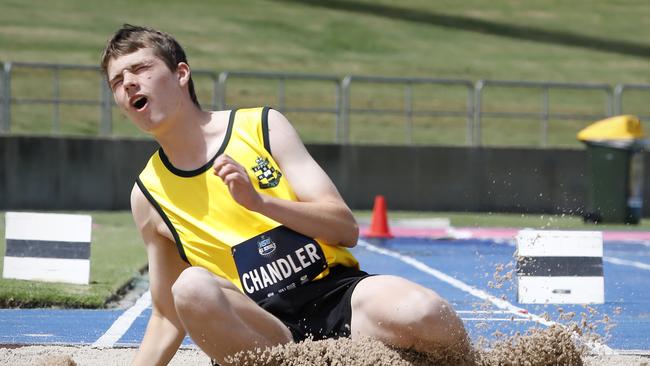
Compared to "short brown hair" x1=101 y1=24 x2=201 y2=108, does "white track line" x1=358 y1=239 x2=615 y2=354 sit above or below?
below

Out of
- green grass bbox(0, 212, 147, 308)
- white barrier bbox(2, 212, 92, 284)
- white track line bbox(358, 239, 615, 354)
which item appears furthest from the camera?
white barrier bbox(2, 212, 92, 284)

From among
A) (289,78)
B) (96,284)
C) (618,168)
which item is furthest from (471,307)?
(289,78)

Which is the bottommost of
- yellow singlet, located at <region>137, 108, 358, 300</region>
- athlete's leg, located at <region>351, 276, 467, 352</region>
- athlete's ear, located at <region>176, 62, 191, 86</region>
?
athlete's leg, located at <region>351, 276, 467, 352</region>

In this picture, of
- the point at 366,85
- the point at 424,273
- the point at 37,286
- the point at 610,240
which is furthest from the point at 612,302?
the point at 366,85

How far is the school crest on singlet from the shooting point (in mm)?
4562

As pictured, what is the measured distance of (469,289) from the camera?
1006 cm

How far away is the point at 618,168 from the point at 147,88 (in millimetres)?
15776

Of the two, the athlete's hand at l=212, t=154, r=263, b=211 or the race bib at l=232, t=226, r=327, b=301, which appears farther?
the race bib at l=232, t=226, r=327, b=301

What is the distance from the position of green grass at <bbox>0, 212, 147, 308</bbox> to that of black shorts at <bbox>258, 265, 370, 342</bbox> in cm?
434

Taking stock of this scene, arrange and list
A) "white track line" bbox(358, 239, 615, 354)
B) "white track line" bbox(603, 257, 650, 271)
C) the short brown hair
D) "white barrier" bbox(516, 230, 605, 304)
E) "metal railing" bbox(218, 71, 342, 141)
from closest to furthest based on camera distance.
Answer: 1. the short brown hair
2. "white track line" bbox(358, 239, 615, 354)
3. "white barrier" bbox(516, 230, 605, 304)
4. "white track line" bbox(603, 257, 650, 271)
5. "metal railing" bbox(218, 71, 342, 141)

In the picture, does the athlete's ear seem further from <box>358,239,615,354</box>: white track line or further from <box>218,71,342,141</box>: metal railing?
<box>218,71,342,141</box>: metal railing

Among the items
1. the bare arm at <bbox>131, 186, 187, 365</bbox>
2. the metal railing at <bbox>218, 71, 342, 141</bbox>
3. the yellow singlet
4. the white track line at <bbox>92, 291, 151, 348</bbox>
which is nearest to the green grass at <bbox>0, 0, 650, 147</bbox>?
the metal railing at <bbox>218, 71, 342, 141</bbox>

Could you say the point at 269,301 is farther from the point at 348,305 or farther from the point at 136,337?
the point at 136,337

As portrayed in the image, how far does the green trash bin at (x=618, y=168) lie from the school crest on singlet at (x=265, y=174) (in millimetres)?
15194
